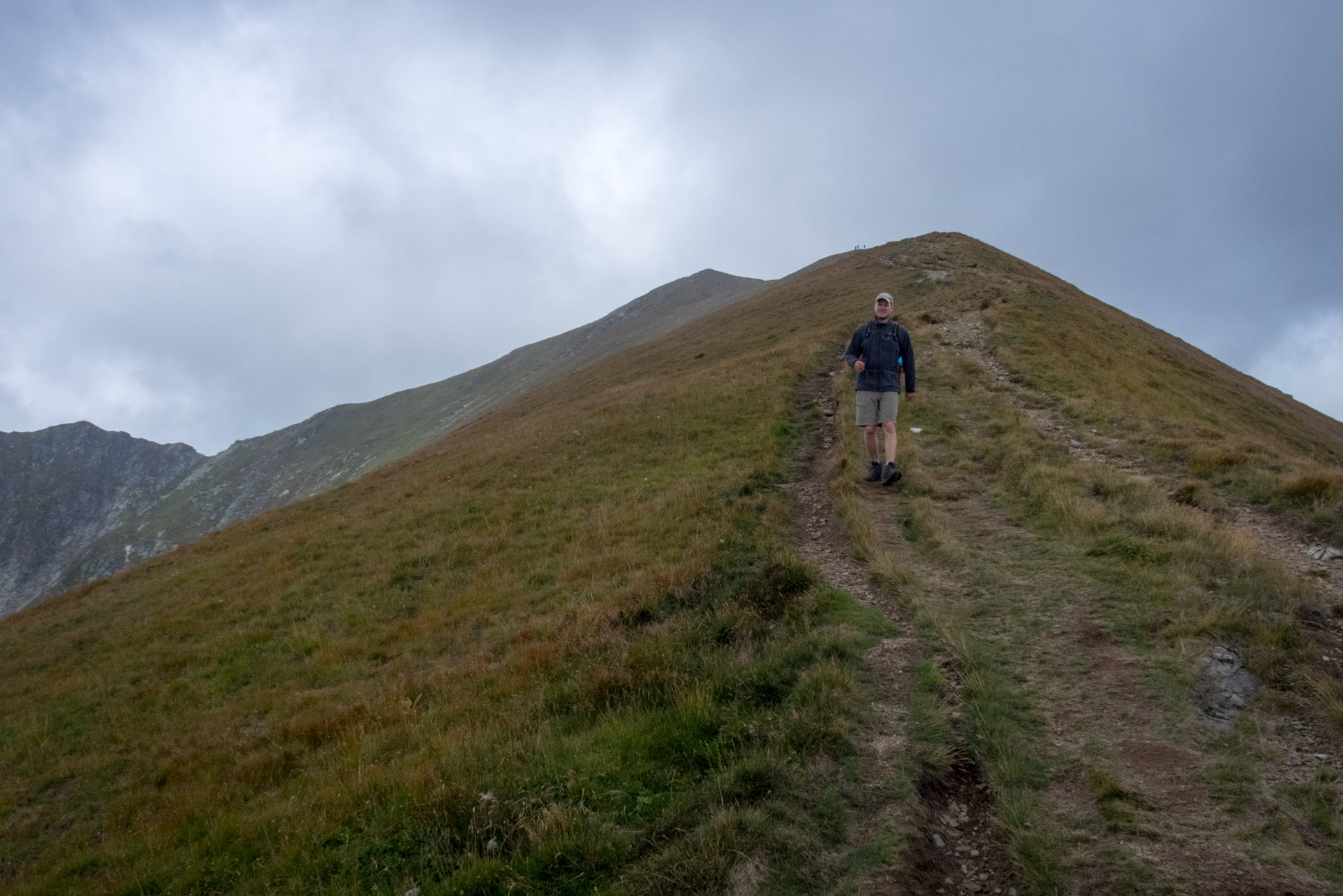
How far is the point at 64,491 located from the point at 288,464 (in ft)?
305

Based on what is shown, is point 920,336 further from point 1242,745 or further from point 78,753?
point 78,753

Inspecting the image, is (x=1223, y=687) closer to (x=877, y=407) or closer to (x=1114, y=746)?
(x=1114, y=746)

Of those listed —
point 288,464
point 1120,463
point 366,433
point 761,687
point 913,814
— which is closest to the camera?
point 913,814

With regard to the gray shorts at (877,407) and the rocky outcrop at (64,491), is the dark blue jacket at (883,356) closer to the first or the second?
the gray shorts at (877,407)

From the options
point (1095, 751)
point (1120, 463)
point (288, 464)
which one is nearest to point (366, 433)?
point (288, 464)

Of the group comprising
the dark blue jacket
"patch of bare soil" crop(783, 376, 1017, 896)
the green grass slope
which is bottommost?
"patch of bare soil" crop(783, 376, 1017, 896)

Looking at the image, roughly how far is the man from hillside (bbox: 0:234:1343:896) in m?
1.04

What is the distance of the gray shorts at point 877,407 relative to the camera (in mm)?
12648

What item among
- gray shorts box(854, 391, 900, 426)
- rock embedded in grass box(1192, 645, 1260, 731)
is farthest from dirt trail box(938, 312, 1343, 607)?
gray shorts box(854, 391, 900, 426)

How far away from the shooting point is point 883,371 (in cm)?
1268

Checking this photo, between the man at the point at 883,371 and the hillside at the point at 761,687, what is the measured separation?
1042 millimetres

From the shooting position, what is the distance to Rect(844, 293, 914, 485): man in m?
12.6

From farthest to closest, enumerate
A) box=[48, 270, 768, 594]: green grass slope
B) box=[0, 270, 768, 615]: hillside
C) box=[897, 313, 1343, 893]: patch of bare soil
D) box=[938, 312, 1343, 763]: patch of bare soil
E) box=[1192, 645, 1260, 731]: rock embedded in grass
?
box=[0, 270, 768, 615]: hillside → box=[48, 270, 768, 594]: green grass slope → box=[1192, 645, 1260, 731]: rock embedded in grass → box=[938, 312, 1343, 763]: patch of bare soil → box=[897, 313, 1343, 893]: patch of bare soil

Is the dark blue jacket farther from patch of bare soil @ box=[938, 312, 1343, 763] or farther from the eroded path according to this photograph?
the eroded path
